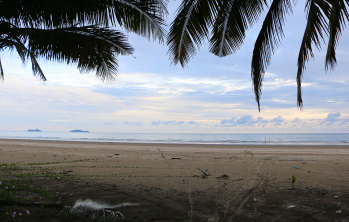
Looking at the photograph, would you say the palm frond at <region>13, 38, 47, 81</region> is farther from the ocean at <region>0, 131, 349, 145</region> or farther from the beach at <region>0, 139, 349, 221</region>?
the ocean at <region>0, 131, 349, 145</region>

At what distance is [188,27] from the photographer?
15.3 feet

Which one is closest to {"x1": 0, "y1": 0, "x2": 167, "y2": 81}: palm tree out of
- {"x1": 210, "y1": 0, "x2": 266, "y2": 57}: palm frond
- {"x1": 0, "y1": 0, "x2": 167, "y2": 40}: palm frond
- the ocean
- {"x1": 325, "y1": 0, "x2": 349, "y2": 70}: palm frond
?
{"x1": 0, "y1": 0, "x2": 167, "y2": 40}: palm frond

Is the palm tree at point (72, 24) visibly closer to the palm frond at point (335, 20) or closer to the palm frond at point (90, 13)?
the palm frond at point (90, 13)

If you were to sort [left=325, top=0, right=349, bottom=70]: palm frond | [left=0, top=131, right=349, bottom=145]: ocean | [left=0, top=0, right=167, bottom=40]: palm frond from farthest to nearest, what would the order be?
[left=0, top=131, right=349, bottom=145]: ocean, [left=0, top=0, right=167, bottom=40]: palm frond, [left=325, top=0, right=349, bottom=70]: palm frond

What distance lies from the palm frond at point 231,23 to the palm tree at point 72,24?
44.6 inches

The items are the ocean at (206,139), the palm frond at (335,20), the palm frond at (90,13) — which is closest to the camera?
the palm frond at (335,20)

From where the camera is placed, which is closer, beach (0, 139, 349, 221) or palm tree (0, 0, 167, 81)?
beach (0, 139, 349, 221)

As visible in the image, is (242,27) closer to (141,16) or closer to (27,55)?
(141,16)

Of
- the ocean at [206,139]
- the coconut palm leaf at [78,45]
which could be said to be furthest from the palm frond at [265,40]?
the ocean at [206,139]

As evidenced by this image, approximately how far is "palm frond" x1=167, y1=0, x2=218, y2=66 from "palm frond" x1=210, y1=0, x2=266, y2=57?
A: 226 mm

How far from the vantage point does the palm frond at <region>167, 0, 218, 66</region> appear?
432cm

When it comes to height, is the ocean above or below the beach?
below

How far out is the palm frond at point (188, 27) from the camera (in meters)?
4.32

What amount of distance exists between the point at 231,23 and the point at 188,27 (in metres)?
0.75
